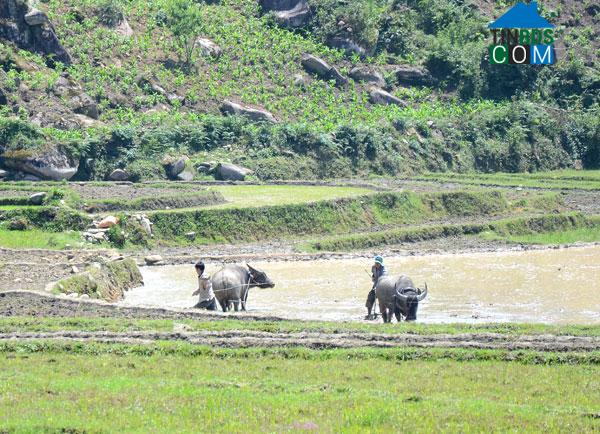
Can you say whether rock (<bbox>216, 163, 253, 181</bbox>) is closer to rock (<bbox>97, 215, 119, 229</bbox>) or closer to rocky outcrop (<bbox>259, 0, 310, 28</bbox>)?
rock (<bbox>97, 215, 119, 229</bbox>)

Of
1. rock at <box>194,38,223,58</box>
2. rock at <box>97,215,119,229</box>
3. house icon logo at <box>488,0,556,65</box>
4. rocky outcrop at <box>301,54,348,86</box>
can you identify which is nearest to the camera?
rock at <box>97,215,119,229</box>

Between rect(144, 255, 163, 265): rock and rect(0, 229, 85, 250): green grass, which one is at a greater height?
rect(0, 229, 85, 250): green grass

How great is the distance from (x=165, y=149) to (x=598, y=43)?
137 feet

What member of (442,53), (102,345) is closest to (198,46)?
(442,53)

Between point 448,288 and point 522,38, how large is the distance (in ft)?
175

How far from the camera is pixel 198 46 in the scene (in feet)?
254

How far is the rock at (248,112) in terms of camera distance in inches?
2709

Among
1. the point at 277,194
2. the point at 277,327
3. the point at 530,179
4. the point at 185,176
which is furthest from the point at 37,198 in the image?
the point at 530,179

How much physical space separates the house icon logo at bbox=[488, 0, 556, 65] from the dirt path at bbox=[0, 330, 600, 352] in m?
57.2

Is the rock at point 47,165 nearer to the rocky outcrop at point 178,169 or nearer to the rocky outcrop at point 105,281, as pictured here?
the rocky outcrop at point 178,169

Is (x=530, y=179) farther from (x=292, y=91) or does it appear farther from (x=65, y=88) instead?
(x=65, y=88)

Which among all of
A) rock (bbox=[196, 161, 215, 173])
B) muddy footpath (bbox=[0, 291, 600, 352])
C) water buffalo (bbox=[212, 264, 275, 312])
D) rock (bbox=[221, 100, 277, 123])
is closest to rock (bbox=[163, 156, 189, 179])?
rock (bbox=[196, 161, 215, 173])

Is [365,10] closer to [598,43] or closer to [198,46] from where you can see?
[198,46]

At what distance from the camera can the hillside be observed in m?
61.6
